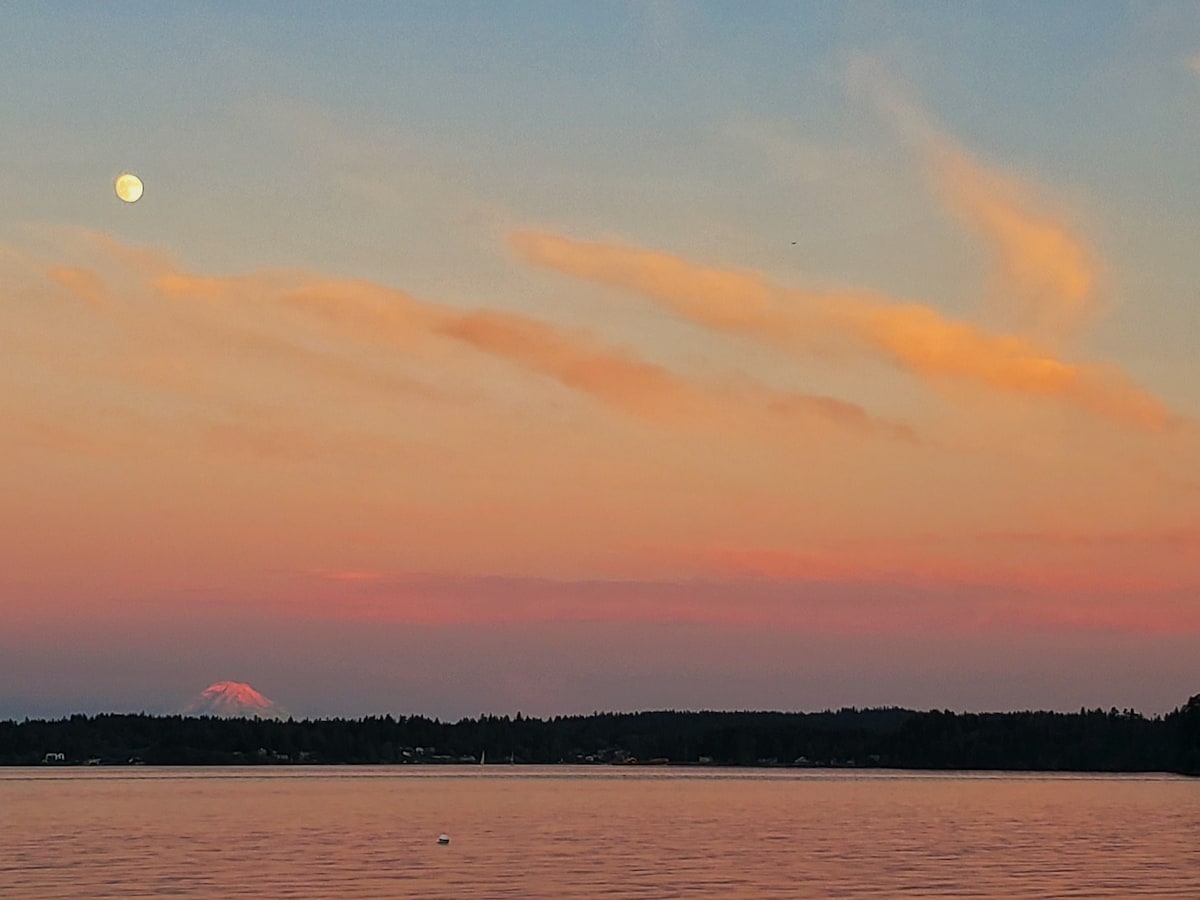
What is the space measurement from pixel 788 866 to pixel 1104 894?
14.7 m

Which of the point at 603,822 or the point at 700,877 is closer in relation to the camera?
the point at 700,877

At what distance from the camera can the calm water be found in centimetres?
6041

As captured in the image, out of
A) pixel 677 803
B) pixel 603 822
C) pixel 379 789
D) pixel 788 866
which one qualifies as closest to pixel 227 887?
pixel 788 866

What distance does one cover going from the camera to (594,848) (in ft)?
263

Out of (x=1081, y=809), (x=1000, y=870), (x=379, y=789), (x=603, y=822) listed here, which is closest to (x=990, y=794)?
(x=1081, y=809)

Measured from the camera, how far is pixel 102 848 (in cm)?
7850

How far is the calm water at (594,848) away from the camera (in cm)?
6041

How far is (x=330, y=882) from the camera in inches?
2416

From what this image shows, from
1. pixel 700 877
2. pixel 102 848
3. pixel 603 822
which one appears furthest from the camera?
pixel 603 822

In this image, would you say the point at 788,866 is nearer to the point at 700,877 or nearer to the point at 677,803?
the point at 700,877

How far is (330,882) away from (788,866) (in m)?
19.5

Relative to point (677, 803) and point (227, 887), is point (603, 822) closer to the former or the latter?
point (677, 803)

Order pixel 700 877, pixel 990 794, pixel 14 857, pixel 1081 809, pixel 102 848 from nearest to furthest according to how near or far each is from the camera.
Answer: pixel 700 877 < pixel 14 857 < pixel 102 848 < pixel 1081 809 < pixel 990 794

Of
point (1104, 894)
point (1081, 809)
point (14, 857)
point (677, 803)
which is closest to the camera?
point (1104, 894)
